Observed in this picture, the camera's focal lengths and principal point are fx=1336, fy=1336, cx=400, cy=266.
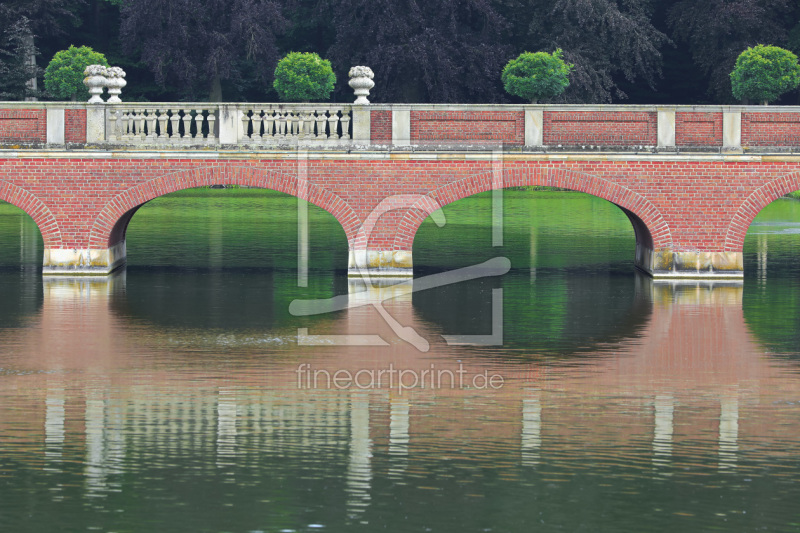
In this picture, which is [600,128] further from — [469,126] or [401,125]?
[401,125]

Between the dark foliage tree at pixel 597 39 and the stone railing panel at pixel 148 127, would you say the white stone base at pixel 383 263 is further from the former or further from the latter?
the dark foliage tree at pixel 597 39

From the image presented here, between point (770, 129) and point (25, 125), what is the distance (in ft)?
45.6

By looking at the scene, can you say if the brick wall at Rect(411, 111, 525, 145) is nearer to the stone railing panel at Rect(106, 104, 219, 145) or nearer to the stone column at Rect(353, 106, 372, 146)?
the stone column at Rect(353, 106, 372, 146)

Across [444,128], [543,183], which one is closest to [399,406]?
[543,183]

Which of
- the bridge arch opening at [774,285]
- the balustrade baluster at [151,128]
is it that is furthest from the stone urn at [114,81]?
the bridge arch opening at [774,285]

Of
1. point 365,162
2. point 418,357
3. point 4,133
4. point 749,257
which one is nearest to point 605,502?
point 418,357

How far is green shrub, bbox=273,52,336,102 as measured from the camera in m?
54.5

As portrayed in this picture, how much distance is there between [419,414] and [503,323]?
23.2ft

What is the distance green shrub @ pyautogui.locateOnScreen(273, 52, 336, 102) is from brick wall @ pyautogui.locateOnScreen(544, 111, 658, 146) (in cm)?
3031

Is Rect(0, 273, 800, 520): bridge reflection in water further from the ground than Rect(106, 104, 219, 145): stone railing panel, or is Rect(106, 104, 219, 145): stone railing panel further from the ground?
Rect(106, 104, 219, 145): stone railing panel

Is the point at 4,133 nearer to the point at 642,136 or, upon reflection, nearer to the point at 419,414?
the point at 642,136

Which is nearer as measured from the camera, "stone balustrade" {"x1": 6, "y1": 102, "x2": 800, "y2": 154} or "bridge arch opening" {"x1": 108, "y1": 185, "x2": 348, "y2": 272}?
"stone balustrade" {"x1": 6, "y1": 102, "x2": 800, "y2": 154}

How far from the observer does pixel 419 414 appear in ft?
43.4

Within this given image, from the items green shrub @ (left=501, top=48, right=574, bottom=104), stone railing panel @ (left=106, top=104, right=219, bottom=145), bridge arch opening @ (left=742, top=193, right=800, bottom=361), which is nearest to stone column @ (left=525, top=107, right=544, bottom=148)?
bridge arch opening @ (left=742, top=193, right=800, bottom=361)
